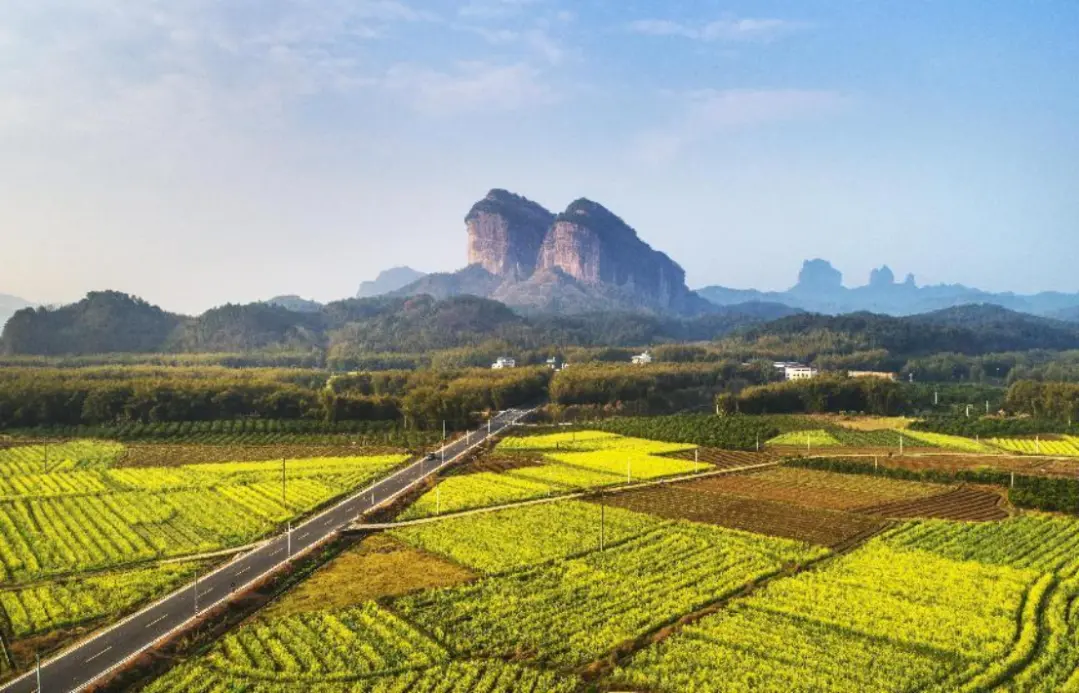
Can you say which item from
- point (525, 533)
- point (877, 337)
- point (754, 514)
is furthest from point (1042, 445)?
point (877, 337)

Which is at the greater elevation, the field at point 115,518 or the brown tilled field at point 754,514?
the brown tilled field at point 754,514

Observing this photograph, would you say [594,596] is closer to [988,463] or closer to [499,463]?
[499,463]

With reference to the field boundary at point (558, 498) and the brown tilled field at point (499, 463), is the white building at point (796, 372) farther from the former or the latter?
the brown tilled field at point (499, 463)

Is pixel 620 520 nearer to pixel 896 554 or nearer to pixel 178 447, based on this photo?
pixel 896 554

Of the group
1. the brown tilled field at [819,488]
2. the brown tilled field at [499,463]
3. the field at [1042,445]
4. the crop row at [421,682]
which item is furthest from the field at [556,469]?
the field at [1042,445]

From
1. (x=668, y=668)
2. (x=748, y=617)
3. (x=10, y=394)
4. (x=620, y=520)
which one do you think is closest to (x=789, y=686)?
(x=668, y=668)
